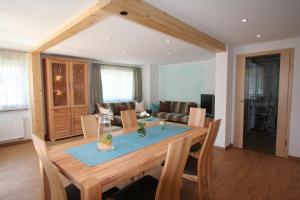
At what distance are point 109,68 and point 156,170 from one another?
160 inches

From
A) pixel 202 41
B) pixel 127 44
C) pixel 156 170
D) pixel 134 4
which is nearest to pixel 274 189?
pixel 156 170

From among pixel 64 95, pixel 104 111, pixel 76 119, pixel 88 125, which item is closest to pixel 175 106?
pixel 104 111

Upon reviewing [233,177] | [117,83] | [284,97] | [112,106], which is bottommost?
[233,177]

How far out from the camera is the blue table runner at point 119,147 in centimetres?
153

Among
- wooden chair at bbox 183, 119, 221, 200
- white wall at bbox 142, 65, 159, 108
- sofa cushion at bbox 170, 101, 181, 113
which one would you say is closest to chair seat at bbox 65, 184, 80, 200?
wooden chair at bbox 183, 119, 221, 200

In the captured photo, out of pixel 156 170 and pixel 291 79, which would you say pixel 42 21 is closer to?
pixel 156 170

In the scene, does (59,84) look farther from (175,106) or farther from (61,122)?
(175,106)

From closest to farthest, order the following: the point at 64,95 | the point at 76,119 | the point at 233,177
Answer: the point at 233,177, the point at 64,95, the point at 76,119

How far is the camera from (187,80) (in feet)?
19.7

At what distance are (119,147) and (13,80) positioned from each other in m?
3.77

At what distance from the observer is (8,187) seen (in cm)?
233

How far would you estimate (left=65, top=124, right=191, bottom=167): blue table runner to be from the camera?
153 cm

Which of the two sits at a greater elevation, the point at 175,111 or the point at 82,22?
the point at 82,22

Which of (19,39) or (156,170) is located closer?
(156,170)
